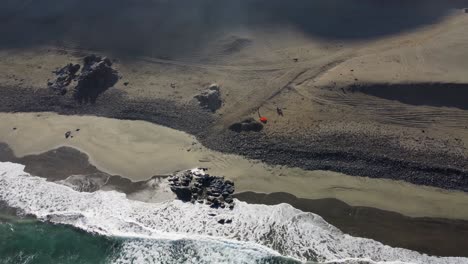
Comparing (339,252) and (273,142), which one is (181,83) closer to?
(273,142)

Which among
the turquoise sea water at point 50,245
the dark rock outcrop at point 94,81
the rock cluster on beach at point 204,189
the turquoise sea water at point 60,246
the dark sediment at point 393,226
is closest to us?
the dark sediment at point 393,226

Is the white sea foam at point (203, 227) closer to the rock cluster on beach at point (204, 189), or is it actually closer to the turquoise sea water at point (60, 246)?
the turquoise sea water at point (60, 246)

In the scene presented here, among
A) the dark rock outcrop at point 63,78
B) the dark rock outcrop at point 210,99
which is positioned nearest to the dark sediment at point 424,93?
the dark rock outcrop at point 210,99

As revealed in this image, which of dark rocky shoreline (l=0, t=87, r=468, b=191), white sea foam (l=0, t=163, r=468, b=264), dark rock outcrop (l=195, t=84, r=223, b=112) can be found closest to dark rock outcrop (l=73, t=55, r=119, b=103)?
dark rocky shoreline (l=0, t=87, r=468, b=191)

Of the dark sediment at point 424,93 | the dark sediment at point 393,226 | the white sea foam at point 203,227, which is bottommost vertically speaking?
the white sea foam at point 203,227

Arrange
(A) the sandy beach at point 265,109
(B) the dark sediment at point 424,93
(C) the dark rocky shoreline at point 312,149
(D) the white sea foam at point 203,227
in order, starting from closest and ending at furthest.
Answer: (D) the white sea foam at point 203,227, (A) the sandy beach at point 265,109, (C) the dark rocky shoreline at point 312,149, (B) the dark sediment at point 424,93

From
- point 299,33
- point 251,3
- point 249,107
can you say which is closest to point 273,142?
point 249,107

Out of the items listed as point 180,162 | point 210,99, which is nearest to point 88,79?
point 210,99

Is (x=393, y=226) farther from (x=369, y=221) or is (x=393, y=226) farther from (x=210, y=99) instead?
(x=210, y=99)
